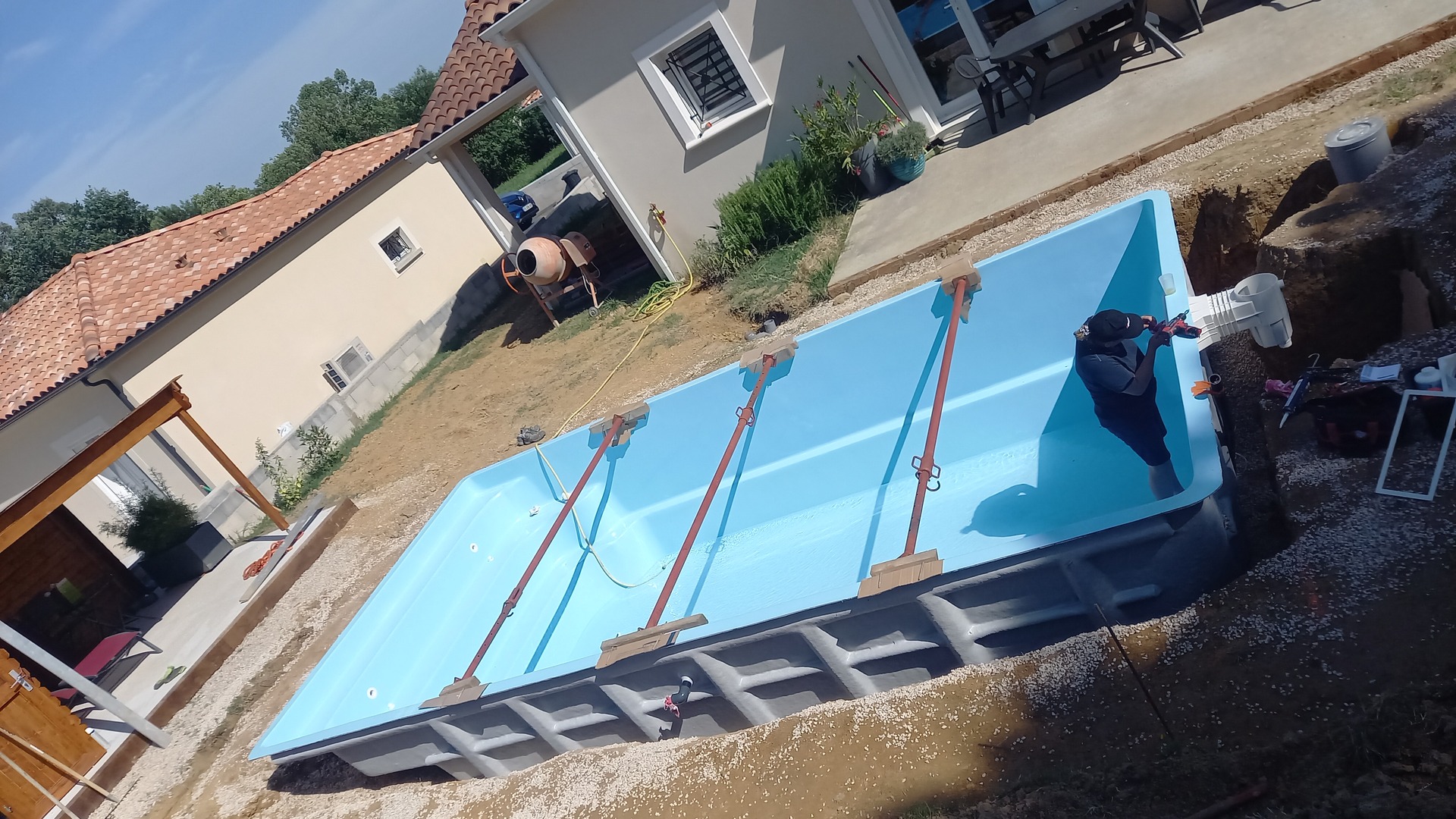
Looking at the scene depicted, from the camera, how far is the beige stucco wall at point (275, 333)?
12695 millimetres

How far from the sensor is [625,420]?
7293mm

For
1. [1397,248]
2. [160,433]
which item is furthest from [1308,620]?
[160,433]

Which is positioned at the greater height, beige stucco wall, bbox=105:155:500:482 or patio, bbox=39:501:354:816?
beige stucco wall, bbox=105:155:500:482

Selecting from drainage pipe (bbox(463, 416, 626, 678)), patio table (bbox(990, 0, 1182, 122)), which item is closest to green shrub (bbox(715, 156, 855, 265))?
patio table (bbox(990, 0, 1182, 122))

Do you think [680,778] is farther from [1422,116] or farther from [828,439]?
[1422,116]

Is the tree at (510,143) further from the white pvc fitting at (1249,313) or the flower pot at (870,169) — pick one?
the white pvc fitting at (1249,313)

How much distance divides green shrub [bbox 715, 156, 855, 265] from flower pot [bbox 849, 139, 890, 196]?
9.3 inches

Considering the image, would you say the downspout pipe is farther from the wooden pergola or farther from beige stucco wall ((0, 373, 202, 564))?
the wooden pergola

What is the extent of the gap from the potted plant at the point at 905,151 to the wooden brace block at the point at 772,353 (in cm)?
355

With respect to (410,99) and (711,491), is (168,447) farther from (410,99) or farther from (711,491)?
(410,99)

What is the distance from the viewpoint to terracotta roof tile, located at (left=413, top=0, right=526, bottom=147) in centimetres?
1231

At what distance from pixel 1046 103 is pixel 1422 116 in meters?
4.07

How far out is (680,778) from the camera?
464 centimetres

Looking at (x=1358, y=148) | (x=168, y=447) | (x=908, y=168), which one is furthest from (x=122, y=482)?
(x=1358, y=148)
